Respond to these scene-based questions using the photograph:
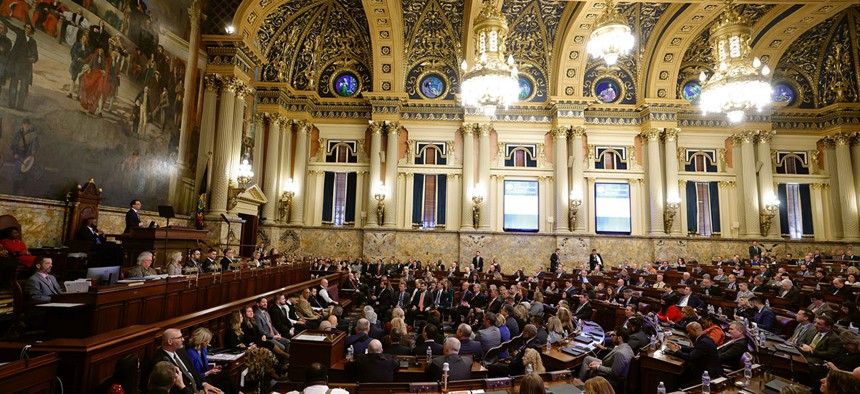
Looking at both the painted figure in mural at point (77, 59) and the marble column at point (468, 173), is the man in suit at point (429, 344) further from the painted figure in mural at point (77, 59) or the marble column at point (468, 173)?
the marble column at point (468, 173)

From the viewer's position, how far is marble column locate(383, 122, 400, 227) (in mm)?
18469

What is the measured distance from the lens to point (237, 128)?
14305mm

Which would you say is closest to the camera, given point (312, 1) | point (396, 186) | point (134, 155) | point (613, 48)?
point (613, 48)

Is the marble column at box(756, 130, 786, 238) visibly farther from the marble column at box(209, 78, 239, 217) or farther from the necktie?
the marble column at box(209, 78, 239, 217)

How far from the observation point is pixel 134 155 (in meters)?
10.7

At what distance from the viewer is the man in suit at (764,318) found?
6.78 m

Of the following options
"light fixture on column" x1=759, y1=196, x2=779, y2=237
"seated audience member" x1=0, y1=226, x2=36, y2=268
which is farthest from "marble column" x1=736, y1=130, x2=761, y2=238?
"seated audience member" x1=0, y1=226, x2=36, y2=268

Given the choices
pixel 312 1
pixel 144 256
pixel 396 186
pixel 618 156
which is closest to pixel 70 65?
pixel 144 256

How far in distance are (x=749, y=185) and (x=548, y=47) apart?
35.7ft

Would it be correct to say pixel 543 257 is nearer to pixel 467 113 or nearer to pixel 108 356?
pixel 467 113

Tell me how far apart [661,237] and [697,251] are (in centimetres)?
187

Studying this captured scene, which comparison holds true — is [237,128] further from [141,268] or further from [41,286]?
[41,286]

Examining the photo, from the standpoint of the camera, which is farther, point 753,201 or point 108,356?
point 753,201

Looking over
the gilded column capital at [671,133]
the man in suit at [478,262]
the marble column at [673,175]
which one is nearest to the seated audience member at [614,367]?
the man in suit at [478,262]
